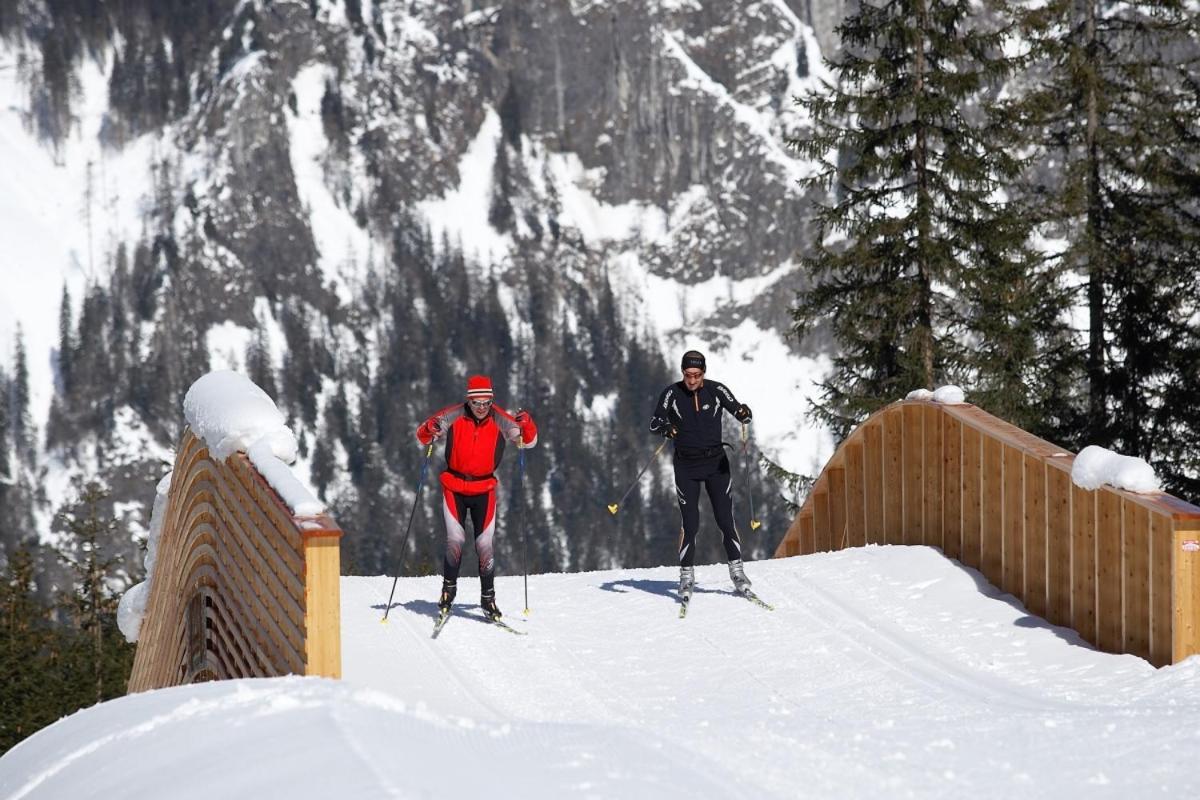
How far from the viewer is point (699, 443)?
39.4 ft

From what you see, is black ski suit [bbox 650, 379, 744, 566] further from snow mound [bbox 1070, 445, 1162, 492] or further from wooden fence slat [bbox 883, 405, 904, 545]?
wooden fence slat [bbox 883, 405, 904, 545]

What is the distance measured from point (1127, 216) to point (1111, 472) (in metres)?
15.4

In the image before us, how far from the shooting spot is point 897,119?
24.4 meters

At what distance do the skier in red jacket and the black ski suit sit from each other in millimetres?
1338

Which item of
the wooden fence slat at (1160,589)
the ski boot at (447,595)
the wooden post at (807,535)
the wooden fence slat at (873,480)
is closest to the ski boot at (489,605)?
the ski boot at (447,595)

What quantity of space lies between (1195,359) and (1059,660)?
569 inches

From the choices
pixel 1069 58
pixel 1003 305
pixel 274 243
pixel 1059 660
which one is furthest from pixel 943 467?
pixel 274 243

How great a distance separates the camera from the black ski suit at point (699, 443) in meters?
12.0

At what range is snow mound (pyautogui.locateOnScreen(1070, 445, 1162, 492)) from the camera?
10211 mm

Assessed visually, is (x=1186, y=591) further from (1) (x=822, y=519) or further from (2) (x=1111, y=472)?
(1) (x=822, y=519)

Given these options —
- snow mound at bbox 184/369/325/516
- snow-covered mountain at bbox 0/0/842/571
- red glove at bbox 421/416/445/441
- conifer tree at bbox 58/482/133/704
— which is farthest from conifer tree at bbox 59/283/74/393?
red glove at bbox 421/416/445/441

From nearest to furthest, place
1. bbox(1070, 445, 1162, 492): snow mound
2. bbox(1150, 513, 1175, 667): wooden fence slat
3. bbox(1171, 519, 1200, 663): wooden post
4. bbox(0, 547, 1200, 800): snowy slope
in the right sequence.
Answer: bbox(0, 547, 1200, 800): snowy slope, bbox(1171, 519, 1200, 663): wooden post, bbox(1150, 513, 1175, 667): wooden fence slat, bbox(1070, 445, 1162, 492): snow mound

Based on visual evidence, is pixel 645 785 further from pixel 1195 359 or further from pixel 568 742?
pixel 1195 359

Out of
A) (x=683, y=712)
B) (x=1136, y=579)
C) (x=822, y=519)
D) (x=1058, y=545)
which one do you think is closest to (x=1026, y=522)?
(x=1058, y=545)
